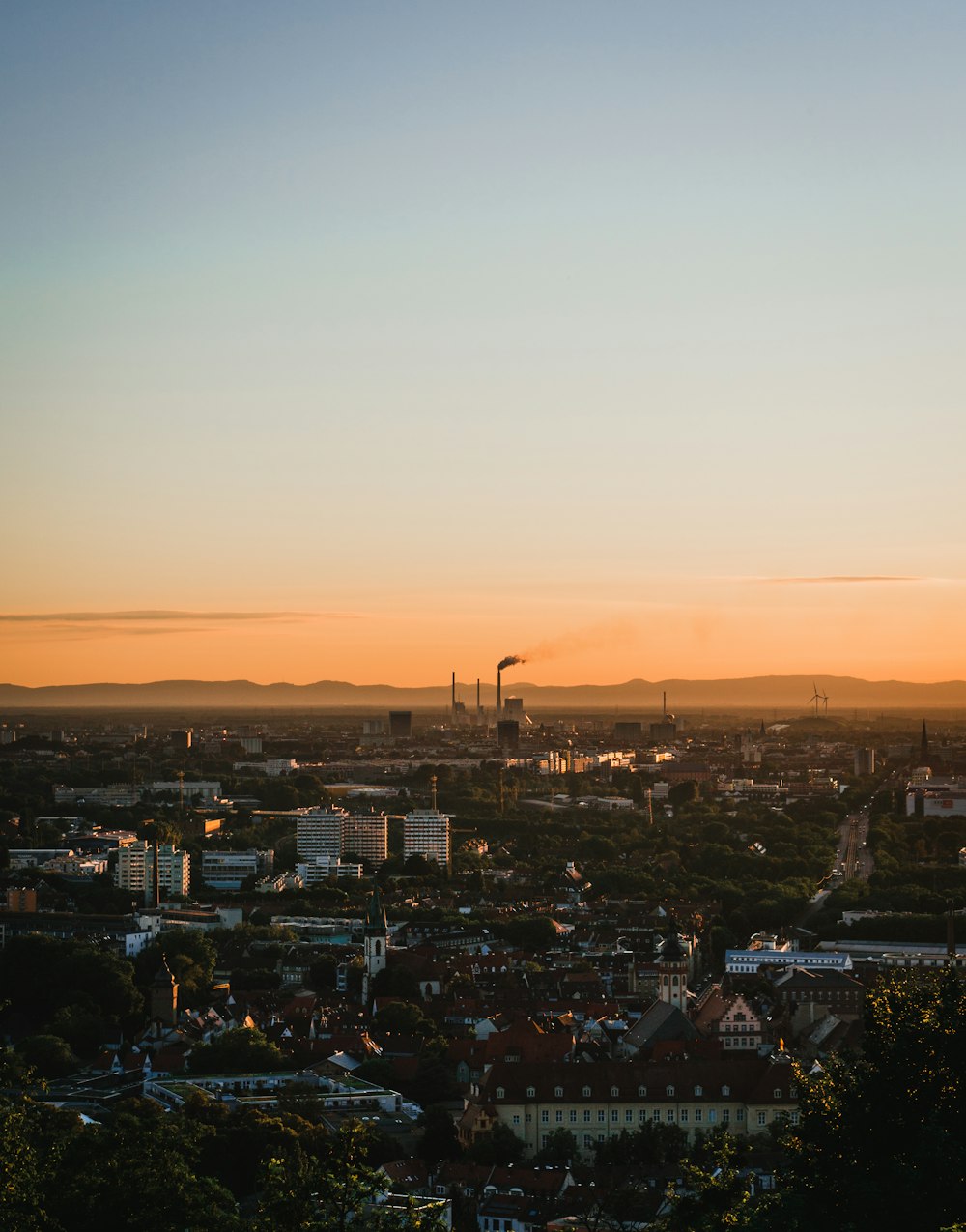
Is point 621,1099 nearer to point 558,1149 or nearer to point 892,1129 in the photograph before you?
point 558,1149

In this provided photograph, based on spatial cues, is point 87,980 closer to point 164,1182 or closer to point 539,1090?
point 539,1090

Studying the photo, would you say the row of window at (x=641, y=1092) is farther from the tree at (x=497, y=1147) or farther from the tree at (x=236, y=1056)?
the tree at (x=236, y=1056)

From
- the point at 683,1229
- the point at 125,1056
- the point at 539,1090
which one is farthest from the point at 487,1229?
the point at 125,1056

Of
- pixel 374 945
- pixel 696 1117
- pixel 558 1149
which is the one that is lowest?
pixel 558 1149

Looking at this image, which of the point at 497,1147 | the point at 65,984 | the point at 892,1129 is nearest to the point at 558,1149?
the point at 497,1147

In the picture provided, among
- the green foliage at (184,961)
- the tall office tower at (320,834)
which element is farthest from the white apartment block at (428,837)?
the green foliage at (184,961)

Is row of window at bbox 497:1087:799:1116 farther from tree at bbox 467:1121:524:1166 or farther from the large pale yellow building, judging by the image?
tree at bbox 467:1121:524:1166

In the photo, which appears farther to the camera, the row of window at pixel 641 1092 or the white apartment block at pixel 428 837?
the white apartment block at pixel 428 837
